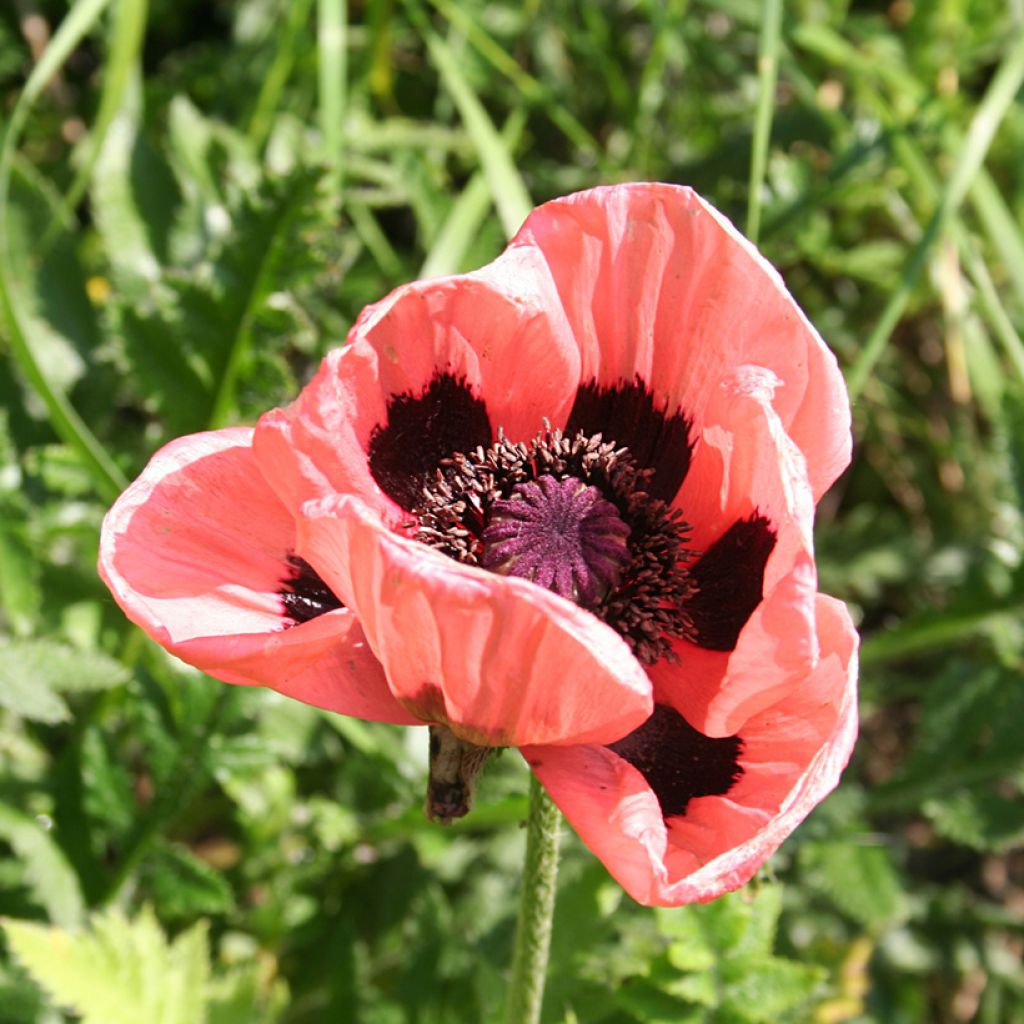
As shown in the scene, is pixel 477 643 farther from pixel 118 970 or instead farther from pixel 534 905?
pixel 118 970

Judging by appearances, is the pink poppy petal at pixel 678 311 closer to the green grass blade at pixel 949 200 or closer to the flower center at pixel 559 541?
the flower center at pixel 559 541

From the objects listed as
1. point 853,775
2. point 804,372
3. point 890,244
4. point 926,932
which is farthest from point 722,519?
point 890,244

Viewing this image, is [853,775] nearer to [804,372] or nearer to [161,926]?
[161,926]

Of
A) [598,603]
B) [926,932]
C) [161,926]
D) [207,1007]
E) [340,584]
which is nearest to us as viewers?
[340,584]

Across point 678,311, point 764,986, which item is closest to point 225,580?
point 678,311

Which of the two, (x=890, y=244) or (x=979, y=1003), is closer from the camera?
(x=979, y=1003)

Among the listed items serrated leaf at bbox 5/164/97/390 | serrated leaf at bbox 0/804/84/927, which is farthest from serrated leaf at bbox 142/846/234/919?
serrated leaf at bbox 5/164/97/390
